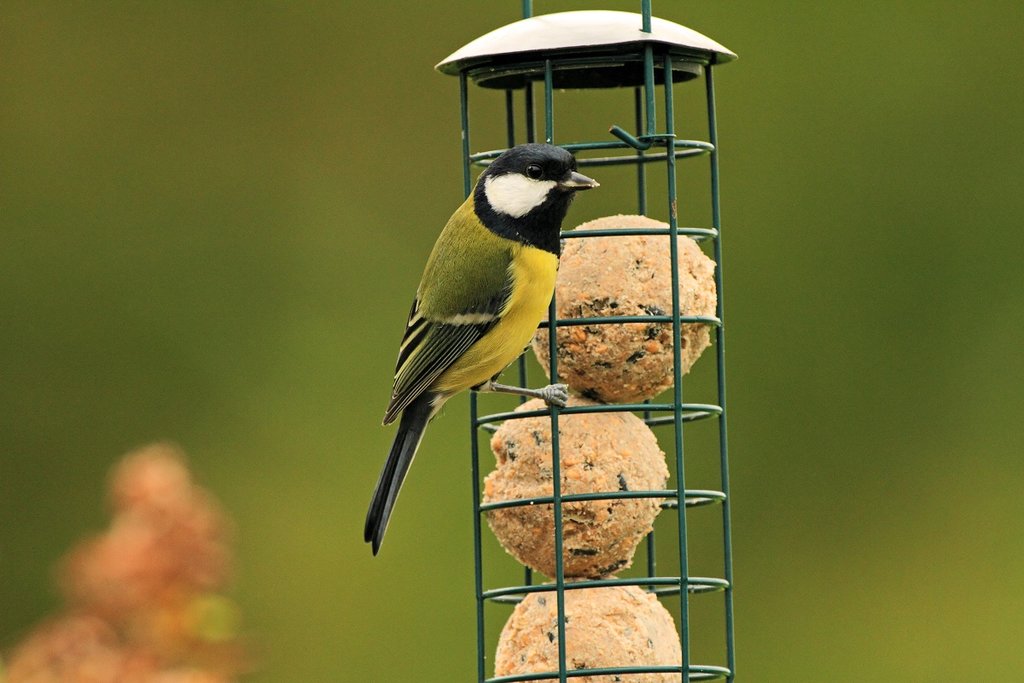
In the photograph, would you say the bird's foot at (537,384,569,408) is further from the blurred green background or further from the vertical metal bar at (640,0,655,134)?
A: the blurred green background

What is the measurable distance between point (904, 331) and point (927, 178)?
2.37 feet

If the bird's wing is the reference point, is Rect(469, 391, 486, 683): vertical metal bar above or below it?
below

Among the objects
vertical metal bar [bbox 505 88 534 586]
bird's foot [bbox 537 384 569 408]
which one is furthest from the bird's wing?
bird's foot [bbox 537 384 569 408]

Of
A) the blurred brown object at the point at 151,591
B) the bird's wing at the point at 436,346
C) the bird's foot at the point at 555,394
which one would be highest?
the bird's wing at the point at 436,346

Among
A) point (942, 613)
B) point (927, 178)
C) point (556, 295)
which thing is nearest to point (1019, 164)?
point (927, 178)

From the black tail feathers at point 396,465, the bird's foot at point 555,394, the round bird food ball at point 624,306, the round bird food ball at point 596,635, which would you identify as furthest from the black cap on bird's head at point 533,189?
the round bird food ball at point 596,635

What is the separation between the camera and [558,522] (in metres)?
4.54

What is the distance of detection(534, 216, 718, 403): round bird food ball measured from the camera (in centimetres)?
476

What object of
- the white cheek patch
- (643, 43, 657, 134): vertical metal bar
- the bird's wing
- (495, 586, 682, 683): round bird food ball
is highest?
(643, 43, 657, 134): vertical metal bar

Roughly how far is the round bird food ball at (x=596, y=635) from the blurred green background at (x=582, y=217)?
9.81ft

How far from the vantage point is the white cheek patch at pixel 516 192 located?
15.6ft

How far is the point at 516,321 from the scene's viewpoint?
4742 mm

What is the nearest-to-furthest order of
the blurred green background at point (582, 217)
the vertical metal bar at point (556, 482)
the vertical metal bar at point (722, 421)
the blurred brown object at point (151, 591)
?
the blurred brown object at point (151, 591), the vertical metal bar at point (556, 482), the vertical metal bar at point (722, 421), the blurred green background at point (582, 217)

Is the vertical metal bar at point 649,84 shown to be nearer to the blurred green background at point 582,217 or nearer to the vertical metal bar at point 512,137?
the vertical metal bar at point 512,137
